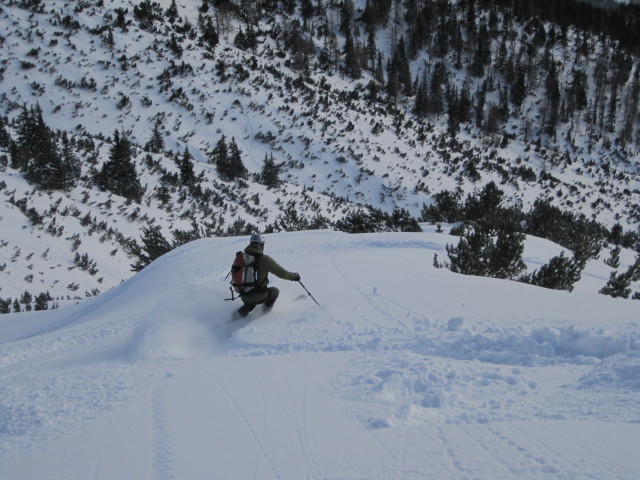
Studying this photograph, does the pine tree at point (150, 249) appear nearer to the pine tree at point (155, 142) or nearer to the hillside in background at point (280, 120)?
the hillside in background at point (280, 120)

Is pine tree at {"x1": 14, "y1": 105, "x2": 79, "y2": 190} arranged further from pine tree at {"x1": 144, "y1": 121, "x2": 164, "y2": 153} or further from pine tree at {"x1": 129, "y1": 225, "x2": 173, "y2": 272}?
pine tree at {"x1": 144, "y1": 121, "x2": 164, "y2": 153}

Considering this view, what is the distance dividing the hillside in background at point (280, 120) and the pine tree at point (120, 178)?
0.08 m

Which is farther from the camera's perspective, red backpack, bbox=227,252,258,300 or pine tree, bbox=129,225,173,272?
pine tree, bbox=129,225,173,272

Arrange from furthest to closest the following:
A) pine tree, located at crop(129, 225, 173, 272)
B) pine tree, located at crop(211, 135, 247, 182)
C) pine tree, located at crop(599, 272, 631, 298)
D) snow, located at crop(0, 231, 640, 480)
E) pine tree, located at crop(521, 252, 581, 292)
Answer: pine tree, located at crop(211, 135, 247, 182) < pine tree, located at crop(129, 225, 173, 272) < pine tree, located at crop(599, 272, 631, 298) < pine tree, located at crop(521, 252, 581, 292) < snow, located at crop(0, 231, 640, 480)

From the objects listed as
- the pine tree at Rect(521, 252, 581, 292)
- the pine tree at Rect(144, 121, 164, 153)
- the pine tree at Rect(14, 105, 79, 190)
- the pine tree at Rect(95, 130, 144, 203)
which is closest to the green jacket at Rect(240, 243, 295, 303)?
the pine tree at Rect(521, 252, 581, 292)

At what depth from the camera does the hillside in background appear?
49.0 ft

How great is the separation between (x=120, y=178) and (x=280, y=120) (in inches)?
753

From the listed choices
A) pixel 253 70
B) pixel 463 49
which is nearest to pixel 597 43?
pixel 463 49

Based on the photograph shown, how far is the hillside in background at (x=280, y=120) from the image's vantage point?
14.9 meters

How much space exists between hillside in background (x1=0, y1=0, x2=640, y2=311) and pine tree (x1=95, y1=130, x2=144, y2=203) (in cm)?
8

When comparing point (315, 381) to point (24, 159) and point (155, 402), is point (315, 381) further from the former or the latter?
point (24, 159)

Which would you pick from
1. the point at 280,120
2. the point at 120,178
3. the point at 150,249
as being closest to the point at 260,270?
the point at 150,249

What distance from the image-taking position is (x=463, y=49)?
207 ft

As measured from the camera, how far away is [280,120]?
34531mm
